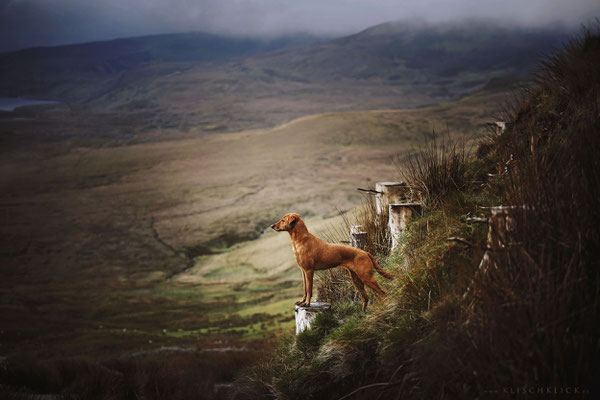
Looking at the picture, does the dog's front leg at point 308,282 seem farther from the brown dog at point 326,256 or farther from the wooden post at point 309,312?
the wooden post at point 309,312

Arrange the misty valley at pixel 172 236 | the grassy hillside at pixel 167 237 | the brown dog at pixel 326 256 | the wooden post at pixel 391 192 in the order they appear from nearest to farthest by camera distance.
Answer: the brown dog at pixel 326 256, the wooden post at pixel 391 192, the misty valley at pixel 172 236, the grassy hillside at pixel 167 237

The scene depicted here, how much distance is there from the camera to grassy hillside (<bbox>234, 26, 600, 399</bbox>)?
7.14ft

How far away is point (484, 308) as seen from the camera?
8.15ft

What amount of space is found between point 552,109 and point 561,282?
142 inches

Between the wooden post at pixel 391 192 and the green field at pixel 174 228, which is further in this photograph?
the green field at pixel 174 228

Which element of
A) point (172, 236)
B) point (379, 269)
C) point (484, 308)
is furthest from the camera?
point (172, 236)

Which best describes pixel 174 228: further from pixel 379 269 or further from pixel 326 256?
pixel 379 269

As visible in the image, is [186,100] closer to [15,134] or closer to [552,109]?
[15,134]

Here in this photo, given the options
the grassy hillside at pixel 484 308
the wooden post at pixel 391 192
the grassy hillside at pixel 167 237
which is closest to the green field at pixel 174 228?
the grassy hillside at pixel 167 237

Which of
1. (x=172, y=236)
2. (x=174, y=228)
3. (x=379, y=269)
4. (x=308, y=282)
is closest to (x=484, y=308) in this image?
(x=379, y=269)

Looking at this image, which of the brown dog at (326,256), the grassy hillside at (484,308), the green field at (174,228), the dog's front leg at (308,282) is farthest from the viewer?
the green field at (174,228)

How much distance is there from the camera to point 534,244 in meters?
2.61

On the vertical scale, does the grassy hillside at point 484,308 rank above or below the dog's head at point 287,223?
below

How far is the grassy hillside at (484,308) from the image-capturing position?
218 cm
